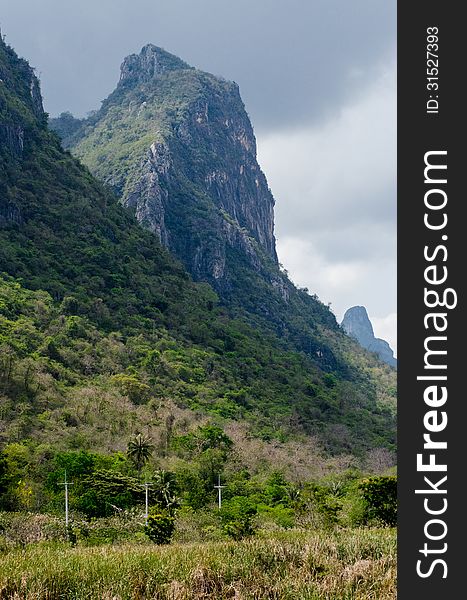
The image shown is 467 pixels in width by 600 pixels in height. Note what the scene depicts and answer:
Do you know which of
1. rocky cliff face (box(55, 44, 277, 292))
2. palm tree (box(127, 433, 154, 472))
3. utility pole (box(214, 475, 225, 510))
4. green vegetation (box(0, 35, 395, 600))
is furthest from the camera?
rocky cliff face (box(55, 44, 277, 292))

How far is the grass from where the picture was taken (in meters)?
6.93

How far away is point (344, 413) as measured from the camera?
82.8 metres

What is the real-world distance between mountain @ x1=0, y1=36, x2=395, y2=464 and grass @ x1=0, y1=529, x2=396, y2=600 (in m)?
36.7

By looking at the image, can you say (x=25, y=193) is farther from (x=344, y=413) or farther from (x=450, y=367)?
(x=450, y=367)

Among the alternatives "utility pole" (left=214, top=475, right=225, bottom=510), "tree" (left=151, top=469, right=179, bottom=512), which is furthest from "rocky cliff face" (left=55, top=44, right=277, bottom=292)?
"tree" (left=151, top=469, right=179, bottom=512)

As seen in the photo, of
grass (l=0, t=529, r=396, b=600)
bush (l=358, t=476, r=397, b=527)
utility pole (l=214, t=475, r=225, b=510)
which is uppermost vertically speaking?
grass (l=0, t=529, r=396, b=600)

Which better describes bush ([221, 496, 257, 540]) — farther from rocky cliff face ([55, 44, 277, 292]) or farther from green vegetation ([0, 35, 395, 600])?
rocky cliff face ([55, 44, 277, 292])

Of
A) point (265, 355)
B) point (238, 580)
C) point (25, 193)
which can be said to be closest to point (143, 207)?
point (25, 193)

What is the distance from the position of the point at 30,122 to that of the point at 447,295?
119612 millimetres

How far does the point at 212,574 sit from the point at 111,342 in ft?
219

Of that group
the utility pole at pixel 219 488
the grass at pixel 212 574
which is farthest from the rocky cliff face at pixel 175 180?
the grass at pixel 212 574

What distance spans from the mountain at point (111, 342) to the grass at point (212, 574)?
36.7m

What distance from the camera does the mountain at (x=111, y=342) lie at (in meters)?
53.4

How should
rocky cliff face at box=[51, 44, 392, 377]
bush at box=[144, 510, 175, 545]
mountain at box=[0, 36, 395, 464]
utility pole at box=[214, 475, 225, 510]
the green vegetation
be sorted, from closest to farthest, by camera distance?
1. the green vegetation
2. bush at box=[144, 510, 175, 545]
3. utility pole at box=[214, 475, 225, 510]
4. mountain at box=[0, 36, 395, 464]
5. rocky cliff face at box=[51, 44, 392, 377]
